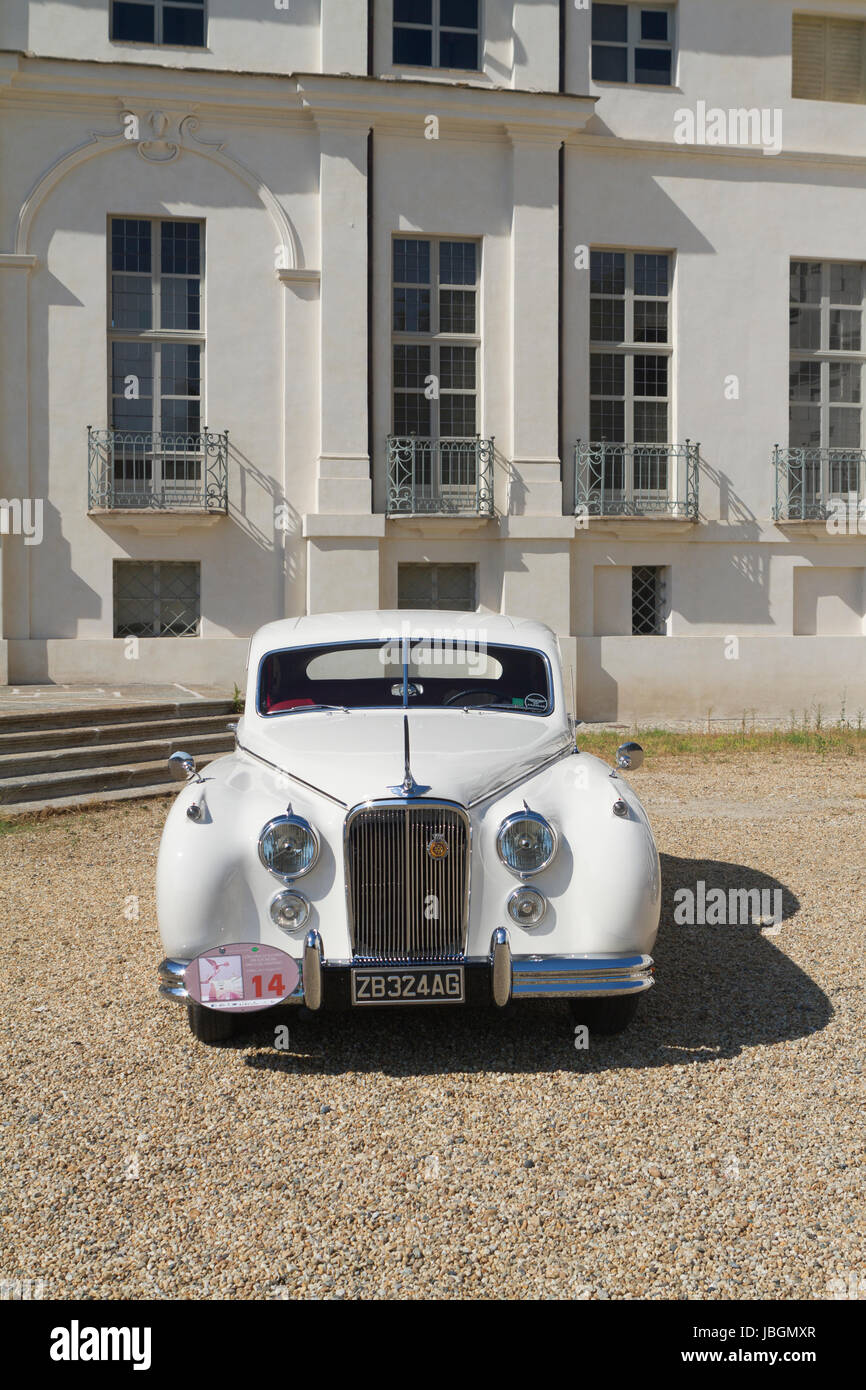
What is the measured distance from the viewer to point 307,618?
6.02 m

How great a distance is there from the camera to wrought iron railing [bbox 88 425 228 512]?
15.2m

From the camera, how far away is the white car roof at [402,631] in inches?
216

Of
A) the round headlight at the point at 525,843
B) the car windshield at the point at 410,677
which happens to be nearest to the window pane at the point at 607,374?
the car windshield at the point at 410,677

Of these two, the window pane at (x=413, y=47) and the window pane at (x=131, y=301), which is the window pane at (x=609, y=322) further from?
the window pane at (x=131, y=301)

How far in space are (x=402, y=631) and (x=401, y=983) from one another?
2.08m

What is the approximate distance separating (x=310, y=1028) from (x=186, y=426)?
12.7 metres

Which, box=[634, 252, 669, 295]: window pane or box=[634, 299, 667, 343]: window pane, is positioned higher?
box=[634, 252, 669, 295]: window pane

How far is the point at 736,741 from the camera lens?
14.2 metres

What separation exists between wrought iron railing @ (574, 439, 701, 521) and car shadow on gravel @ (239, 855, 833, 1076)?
11.9 metres

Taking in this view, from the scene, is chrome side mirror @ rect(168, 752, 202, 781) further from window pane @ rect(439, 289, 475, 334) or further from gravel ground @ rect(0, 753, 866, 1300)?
window pane @ rect(439, 289, 475, 334)

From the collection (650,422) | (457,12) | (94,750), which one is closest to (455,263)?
(457,12)

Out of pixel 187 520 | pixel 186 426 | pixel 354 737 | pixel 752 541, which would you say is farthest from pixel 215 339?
pixel 354 737

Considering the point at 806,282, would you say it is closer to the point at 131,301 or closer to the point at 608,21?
the point at 608,21

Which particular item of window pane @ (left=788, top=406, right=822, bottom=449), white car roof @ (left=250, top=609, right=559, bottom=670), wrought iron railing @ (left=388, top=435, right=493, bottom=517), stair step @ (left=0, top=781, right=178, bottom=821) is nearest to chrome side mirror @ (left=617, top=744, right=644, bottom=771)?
white car roof @ (left=250, top=609, right=559, bottom=670)
